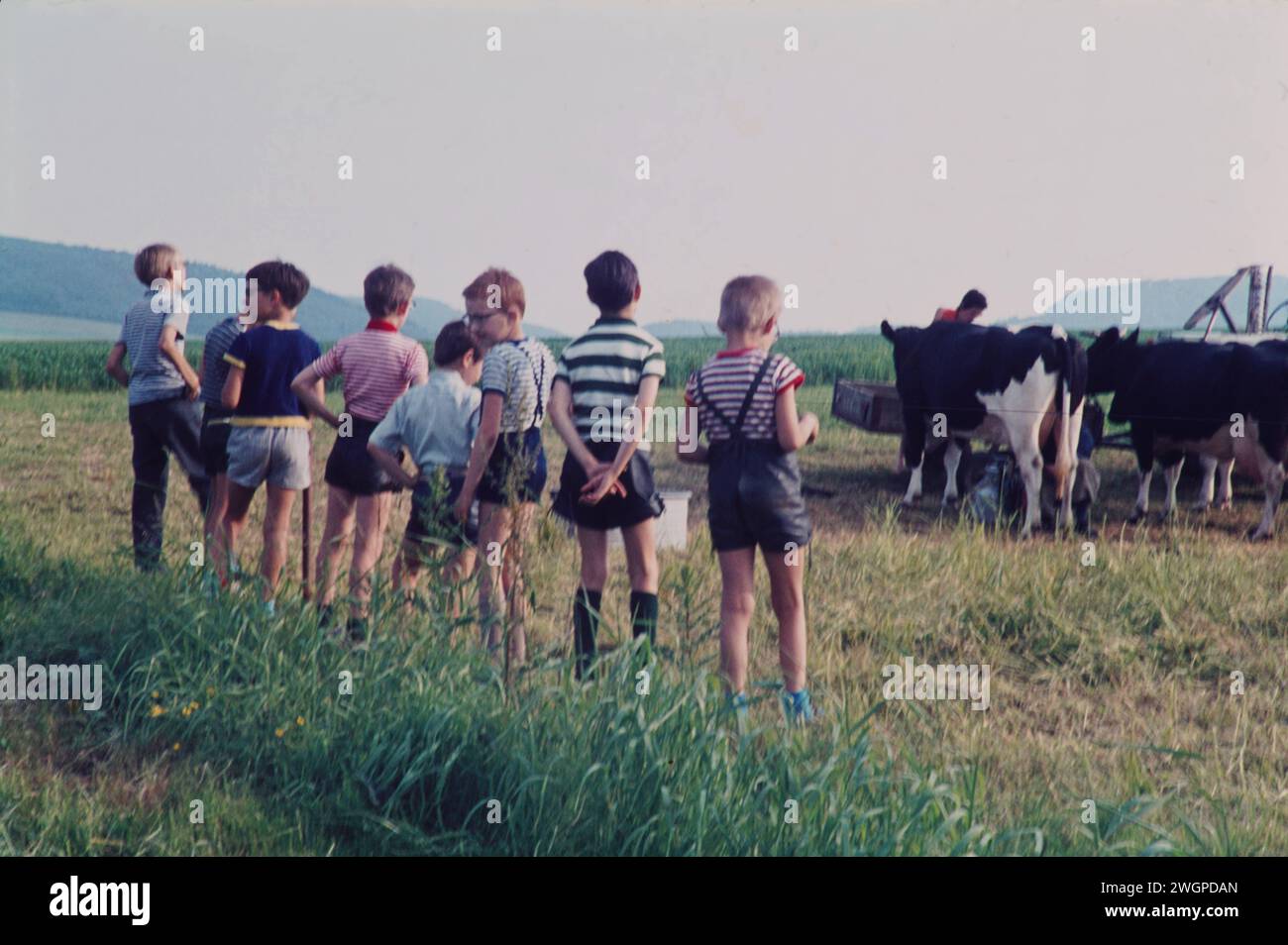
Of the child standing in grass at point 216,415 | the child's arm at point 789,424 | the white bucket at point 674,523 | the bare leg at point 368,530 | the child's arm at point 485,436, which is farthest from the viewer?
the white bucket at point 674,523

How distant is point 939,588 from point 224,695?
3.44m

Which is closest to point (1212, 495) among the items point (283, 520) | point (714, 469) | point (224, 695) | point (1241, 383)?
point (1241, 383)

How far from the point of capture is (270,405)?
5.31 metres

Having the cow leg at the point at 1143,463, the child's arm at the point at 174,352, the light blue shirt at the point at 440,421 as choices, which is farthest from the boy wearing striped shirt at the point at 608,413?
the cow leg at the point at 1143,463

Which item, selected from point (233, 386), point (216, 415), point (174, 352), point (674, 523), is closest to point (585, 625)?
point (233, 386)

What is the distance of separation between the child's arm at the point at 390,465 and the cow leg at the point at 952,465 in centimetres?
513

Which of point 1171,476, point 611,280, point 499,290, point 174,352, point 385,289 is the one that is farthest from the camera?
point 1171,476

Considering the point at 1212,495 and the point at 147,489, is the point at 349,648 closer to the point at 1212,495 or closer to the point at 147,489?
the point at 147,489

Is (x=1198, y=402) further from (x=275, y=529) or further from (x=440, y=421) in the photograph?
(x=275, y=529)

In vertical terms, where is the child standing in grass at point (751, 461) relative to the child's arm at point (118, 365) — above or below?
below

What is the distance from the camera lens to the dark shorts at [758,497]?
4.32 meters

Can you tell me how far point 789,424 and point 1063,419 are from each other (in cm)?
470

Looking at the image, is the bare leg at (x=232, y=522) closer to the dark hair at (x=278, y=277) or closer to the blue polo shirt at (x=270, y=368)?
the blue polo shirt at (x=270, y=368)

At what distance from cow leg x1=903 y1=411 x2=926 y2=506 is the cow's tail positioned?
3.70 ft
